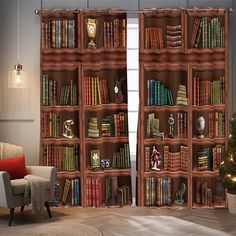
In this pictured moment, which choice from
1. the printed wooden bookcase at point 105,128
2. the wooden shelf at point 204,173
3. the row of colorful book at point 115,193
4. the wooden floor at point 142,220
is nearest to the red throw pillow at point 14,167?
the wooden floor at point 142,220

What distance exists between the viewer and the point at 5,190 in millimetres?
5434

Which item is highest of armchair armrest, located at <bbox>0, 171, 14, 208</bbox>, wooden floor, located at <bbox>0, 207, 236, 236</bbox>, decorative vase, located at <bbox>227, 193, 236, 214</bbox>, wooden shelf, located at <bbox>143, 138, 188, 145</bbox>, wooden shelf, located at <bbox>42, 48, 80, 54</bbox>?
wooden shelf, located at <bbox>42, 48, 80, 54</bbox>

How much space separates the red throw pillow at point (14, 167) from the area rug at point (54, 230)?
70cm

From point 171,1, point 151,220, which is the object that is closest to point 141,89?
point 171,1

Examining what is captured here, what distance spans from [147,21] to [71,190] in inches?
98.0

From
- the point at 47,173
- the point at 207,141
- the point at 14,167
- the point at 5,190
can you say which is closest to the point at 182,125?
the point at 207,141

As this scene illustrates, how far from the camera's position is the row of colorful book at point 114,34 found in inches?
264

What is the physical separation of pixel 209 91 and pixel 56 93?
2.05m

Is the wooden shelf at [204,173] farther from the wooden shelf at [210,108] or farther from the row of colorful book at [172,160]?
the wooden shelf at [210,108]

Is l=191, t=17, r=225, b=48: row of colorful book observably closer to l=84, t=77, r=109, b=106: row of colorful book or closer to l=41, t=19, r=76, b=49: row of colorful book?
l=84, t=77, r=109, b=106: row of colorful book

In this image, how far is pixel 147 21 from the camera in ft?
22.0

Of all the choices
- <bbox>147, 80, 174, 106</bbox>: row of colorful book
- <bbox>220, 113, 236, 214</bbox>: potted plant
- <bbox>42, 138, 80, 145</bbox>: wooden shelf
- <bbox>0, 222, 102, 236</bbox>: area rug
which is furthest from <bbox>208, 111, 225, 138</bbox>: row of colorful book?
<bbox>0, 222, 102, 236</bbox>: area rug

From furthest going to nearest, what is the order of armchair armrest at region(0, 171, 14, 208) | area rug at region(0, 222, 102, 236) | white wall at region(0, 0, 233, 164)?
white wall at region(0, 0, 233, 164) < armchair armrest at region(0, 171, 14, 208) < area rug at region(0, 222, 102, 236)

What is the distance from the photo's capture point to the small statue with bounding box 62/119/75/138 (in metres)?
6.71
